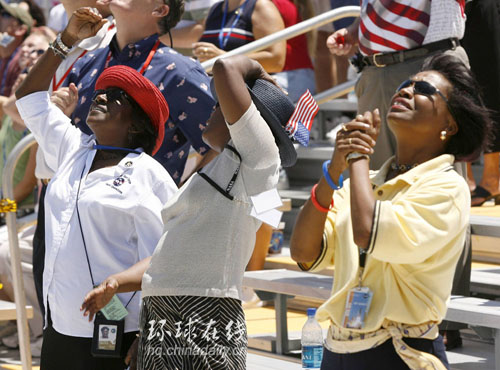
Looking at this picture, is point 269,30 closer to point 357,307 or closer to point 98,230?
point 98,230

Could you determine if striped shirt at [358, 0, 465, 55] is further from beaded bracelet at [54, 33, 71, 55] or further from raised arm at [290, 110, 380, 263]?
raised arm at [290, 110, 380, 263]

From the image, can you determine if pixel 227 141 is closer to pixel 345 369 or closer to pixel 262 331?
pixel 345 369

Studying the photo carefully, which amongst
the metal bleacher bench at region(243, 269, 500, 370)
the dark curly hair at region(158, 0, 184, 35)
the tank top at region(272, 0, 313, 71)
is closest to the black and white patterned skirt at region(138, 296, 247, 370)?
the metal bleacher bench at region(243, 269, 500, 370)

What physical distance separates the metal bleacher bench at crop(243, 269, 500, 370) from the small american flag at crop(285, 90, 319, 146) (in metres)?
1.27

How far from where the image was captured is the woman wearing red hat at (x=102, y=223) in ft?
10.4

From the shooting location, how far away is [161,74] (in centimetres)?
402

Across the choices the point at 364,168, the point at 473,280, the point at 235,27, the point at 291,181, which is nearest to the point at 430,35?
the point at 473,280

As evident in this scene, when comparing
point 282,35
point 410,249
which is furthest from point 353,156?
point 282,35

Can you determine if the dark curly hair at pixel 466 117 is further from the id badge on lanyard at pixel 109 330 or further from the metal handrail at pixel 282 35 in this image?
the metal handrail at pixel 282 35

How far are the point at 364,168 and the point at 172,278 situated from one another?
667 mm

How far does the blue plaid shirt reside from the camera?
400cm

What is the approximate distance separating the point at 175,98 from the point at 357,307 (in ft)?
5.45

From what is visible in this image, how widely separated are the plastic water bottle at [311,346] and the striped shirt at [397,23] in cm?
137

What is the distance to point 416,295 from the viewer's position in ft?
8.58
